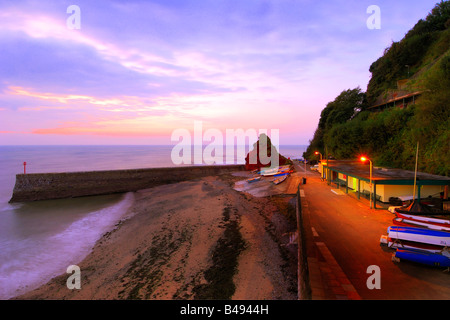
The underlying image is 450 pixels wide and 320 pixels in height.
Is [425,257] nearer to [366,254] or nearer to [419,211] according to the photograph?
[366,254]

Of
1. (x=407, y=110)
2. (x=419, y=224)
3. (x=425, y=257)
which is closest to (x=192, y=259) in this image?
(x=425, y=257)

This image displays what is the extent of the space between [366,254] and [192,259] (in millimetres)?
6973

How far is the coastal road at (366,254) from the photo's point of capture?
19.4 feet

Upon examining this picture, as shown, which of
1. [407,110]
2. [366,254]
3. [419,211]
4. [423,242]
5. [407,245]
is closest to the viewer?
[423,242]

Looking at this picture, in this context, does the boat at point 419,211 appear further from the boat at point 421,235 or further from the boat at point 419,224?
the boat at point 421,235

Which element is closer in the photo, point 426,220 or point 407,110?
point 426,220

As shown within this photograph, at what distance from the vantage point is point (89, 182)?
27.4m

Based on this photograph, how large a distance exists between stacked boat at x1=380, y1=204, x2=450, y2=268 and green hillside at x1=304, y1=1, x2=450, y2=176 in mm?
9501

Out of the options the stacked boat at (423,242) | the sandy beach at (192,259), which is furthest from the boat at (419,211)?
the sandy beach at (192,259)

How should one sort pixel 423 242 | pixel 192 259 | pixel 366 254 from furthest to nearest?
pixel 192 259 < pixel 366 254 < pixel 423 242

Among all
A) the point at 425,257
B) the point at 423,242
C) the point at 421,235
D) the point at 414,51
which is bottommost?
the point at 425,257

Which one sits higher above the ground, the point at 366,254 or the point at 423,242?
the point at 423,242

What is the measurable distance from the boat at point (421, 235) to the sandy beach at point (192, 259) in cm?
379

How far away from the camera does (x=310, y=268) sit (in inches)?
269
